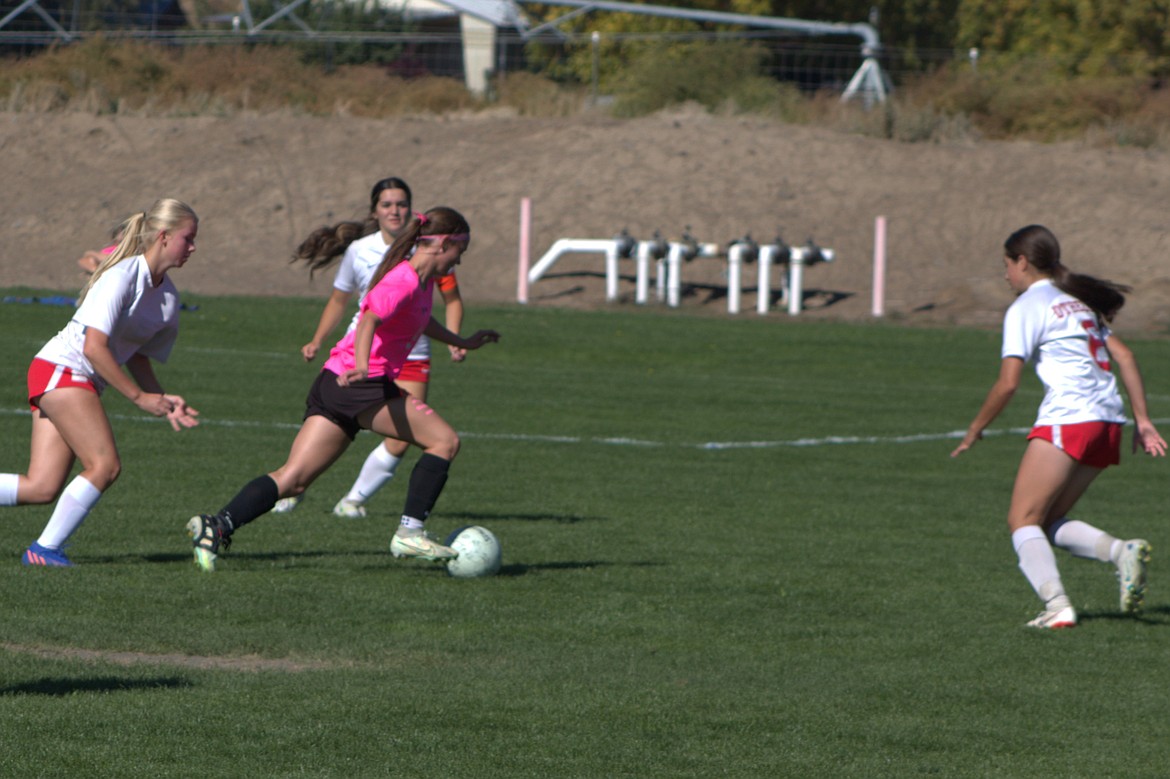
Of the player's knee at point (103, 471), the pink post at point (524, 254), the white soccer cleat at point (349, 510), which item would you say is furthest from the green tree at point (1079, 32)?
the player's knee at point (103, 471)

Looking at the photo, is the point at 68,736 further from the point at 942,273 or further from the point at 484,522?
the point at 942,273

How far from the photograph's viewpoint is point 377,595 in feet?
28.7

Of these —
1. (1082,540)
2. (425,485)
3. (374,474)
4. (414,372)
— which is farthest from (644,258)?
(1082,540)

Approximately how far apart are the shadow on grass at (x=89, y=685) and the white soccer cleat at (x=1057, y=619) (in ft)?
13.7

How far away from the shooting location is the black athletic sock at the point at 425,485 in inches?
369

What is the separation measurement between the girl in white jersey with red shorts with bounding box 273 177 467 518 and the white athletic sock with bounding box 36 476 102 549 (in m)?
2.24

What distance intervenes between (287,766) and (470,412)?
13120 millimetres

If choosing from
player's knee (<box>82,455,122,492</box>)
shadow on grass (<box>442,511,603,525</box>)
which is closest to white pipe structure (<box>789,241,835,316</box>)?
shadow on grass (<box>442,511,603,525</box>)

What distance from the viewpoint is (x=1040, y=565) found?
868 cm

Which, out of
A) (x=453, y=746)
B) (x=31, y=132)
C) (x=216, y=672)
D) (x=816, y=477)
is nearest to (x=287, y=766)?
(x=453, y=746)

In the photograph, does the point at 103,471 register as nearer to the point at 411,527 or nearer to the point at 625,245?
the point at 411,527

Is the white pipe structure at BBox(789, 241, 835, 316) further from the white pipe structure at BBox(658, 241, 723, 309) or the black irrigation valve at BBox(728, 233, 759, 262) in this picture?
the white pipe structure at BBox(658, 241, 723, 309)

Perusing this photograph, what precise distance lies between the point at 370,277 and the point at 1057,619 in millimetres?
4743

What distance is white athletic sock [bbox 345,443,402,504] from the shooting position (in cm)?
1124
